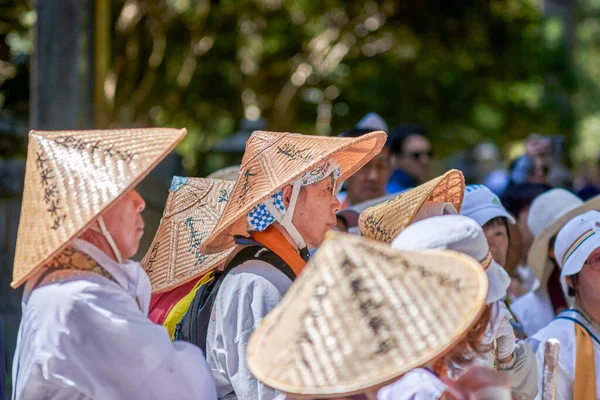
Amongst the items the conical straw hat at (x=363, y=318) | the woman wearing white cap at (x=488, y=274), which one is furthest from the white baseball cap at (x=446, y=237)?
the conical straw hat at (x=363, y=318)

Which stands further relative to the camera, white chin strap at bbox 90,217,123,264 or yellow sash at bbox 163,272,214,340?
yellow sash at bbox 163,272,214,340

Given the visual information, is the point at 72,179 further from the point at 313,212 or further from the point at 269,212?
the point at 313,212

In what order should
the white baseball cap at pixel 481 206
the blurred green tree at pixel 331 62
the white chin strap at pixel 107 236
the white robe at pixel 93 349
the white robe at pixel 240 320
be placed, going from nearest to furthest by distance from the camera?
1. the white robe at pixel 93 349
2. the white chin strap at pixel 107 236
3. the white robe at pixel 240 320
4. the white baseball cap at pixel 481 206
5. the blurred green tree at pixel 331 62

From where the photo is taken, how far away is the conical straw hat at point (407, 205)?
382 centimetres

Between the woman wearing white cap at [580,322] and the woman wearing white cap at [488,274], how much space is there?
285mm

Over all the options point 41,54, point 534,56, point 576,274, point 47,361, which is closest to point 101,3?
point 41,54

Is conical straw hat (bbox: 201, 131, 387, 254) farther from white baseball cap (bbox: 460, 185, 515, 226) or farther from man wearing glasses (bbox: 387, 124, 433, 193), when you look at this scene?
man wearing glasses (bbox: 387, 124, 433, 193)

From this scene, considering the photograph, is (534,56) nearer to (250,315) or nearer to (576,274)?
(576,274)

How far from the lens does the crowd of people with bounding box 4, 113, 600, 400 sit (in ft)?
7.02

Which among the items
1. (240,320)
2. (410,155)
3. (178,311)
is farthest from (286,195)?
(410,155)

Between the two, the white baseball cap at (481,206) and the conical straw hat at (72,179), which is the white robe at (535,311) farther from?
the conical straw hat at (72,179)

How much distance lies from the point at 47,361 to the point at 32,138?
2.18 ft

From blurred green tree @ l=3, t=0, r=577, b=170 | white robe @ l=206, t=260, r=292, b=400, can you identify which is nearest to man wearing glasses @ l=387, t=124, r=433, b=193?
white robe @ l=206, t=260, r=292, b=400

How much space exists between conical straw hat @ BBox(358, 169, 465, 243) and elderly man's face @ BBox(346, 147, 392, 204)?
7.14ft
